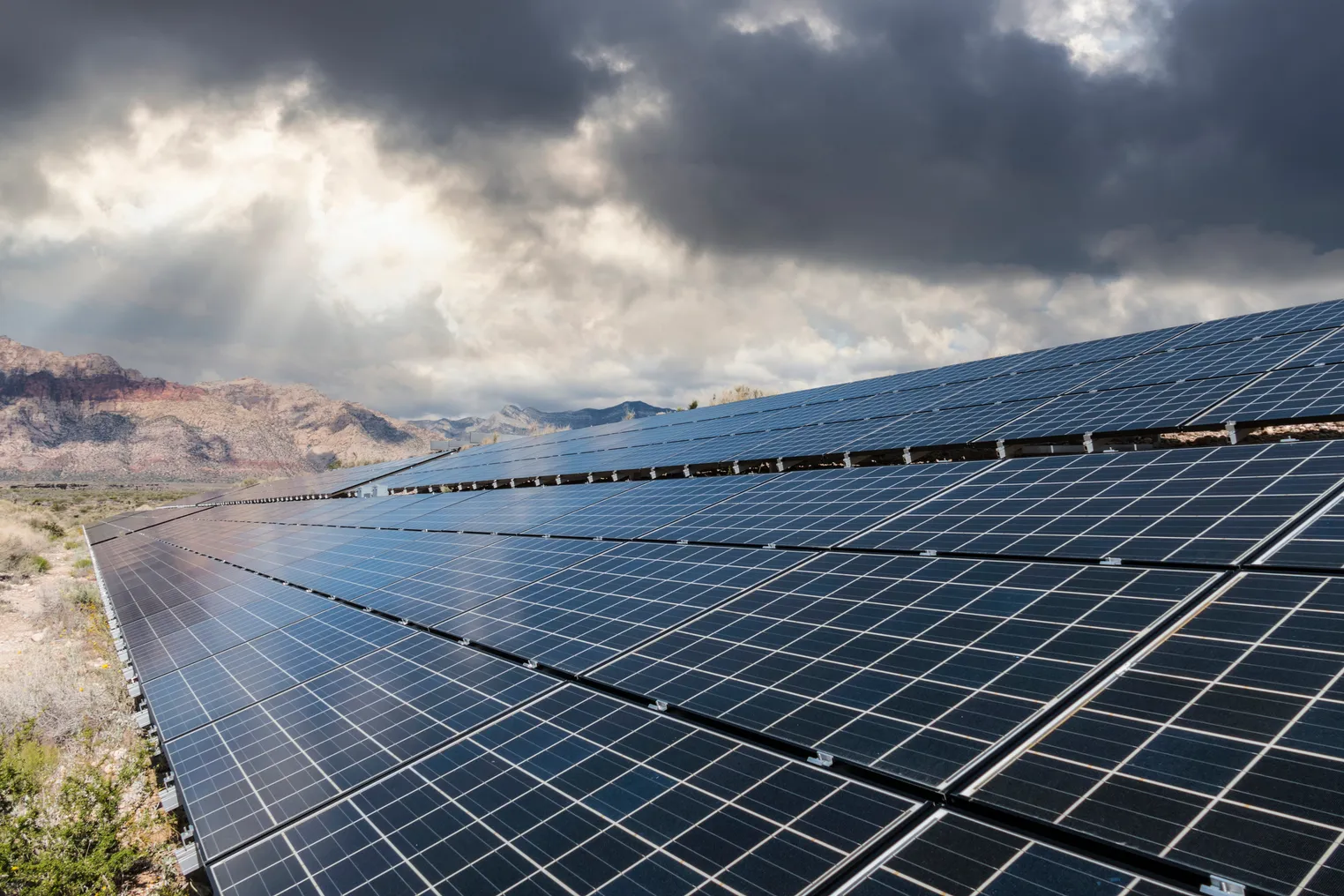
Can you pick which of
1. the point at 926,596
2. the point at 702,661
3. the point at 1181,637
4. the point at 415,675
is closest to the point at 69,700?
the point at 415,675

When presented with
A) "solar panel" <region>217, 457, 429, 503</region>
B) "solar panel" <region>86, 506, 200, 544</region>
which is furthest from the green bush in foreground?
"solar panel" <region>86, 506, 200, 544</region>

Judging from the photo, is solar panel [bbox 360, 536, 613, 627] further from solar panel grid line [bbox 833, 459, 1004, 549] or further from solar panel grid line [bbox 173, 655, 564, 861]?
solar panel grid line [bbox 833, 459, 1004, 549]

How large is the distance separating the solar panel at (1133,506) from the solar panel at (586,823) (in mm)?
6047

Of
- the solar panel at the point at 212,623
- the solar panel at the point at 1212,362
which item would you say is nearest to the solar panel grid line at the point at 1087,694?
the solar panel at the point at 212,623

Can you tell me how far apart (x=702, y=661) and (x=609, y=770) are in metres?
2.33

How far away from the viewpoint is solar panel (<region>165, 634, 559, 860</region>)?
8070mm

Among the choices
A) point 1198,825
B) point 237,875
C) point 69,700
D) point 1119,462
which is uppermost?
point 1119,462

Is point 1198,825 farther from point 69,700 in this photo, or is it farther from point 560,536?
point 69,700

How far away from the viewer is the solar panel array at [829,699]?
5293mm

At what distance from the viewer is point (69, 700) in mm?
22156

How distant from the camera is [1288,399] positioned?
17.1 metres

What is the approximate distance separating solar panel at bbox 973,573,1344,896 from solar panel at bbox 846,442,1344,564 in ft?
7.95

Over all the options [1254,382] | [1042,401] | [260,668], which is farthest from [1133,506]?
[260,668]

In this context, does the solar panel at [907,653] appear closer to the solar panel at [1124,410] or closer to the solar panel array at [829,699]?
the solar panel array at [829,699]
